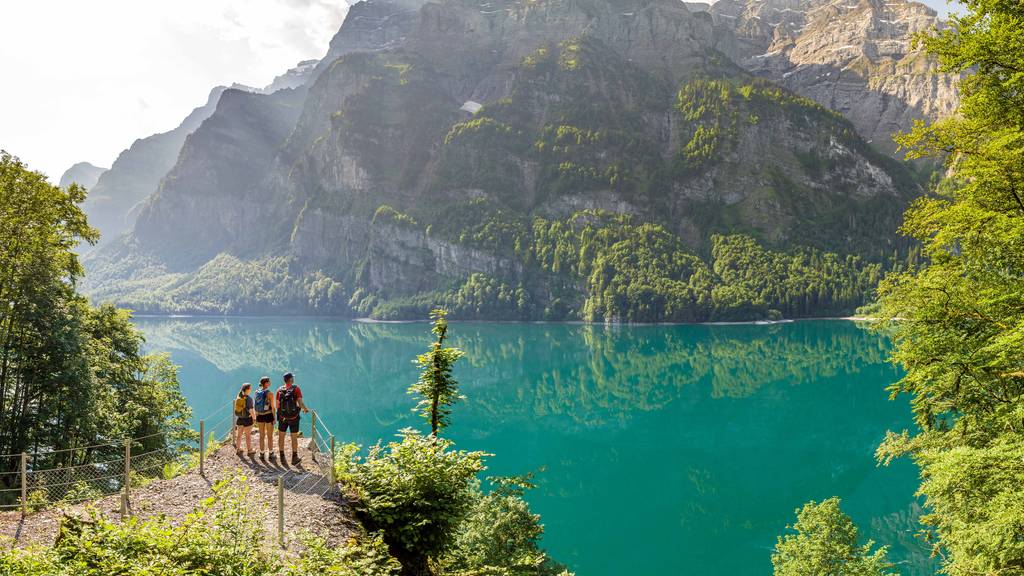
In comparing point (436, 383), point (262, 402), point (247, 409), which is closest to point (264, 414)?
point (262, 402)

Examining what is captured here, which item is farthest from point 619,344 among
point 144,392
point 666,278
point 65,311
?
point 65,311

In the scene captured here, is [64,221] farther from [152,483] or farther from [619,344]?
[619,344]

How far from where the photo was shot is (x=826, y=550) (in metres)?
21.6

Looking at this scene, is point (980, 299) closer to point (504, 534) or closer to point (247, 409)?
point (504, 534)

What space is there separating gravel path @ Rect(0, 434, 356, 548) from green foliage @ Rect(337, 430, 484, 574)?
0.80 m

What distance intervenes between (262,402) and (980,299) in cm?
1771

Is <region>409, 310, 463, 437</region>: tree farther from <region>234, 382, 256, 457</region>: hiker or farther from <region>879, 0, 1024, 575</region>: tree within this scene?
<region>879, 0, 1024, 575</region>: tree

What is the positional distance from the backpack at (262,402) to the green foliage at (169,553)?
23.0 feet

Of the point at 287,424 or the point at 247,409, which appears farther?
the point at 247,409

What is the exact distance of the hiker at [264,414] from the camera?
1725cm

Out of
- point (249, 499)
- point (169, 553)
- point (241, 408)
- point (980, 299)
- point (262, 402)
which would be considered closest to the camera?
point (169, 553)

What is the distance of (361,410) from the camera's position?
81.9 meters

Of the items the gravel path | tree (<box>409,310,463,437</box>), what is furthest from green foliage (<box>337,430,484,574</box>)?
tree (<box>409,310,463,437</box>)

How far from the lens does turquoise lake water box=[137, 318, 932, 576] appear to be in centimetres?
3912
